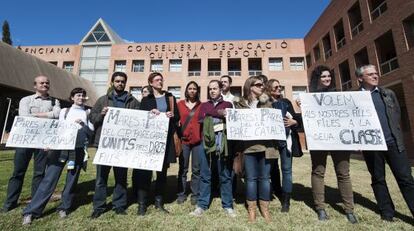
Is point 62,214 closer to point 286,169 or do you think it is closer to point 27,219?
point 27,219

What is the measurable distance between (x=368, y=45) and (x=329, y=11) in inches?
241

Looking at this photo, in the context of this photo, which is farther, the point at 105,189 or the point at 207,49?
the point at 207,49

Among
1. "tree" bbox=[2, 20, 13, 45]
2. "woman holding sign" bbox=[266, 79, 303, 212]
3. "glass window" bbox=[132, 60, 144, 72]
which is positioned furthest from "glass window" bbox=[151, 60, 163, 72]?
"woman holding sign" bbox=[266, 79, 303, 212]

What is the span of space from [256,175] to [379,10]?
16149mm

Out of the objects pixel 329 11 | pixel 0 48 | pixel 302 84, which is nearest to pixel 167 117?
pixel 0 48

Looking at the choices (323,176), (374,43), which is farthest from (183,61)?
(323,176)

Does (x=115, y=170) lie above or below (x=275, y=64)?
below

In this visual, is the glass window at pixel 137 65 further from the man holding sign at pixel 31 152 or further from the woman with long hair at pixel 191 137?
the woman with long hair at pixel 191 137

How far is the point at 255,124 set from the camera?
137 inches

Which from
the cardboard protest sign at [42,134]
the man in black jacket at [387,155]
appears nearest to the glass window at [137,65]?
the cardboard protest sign at [42,134]

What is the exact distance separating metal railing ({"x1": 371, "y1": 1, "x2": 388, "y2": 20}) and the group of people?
45.9 feet

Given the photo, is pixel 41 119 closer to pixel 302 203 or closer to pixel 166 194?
pixel 166 194

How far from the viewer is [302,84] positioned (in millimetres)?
23812

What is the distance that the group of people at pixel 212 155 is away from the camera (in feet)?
10.9
